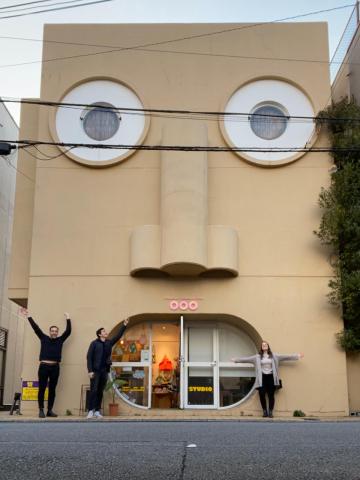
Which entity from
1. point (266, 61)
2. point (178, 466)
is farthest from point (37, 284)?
point (178, 466)

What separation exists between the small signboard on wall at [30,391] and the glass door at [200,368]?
3.29m

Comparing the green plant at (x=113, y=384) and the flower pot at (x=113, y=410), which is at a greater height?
the green plant at (x=113, y=384)

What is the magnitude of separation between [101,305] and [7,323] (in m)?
8.02

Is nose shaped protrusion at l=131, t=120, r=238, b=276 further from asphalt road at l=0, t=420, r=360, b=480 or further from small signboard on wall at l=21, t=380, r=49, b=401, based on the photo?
asphalt road at l=0, t=420, r=360, b=480

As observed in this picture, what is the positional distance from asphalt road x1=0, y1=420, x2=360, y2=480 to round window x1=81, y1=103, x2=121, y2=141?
10300 millimetres

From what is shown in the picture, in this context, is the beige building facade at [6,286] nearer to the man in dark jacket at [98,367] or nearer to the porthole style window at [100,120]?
the porthole style window at [100,120]

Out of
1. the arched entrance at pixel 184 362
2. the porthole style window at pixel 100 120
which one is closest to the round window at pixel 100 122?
the porthole style window at pixel 100 120

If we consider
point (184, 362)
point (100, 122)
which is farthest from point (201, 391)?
point (100, 122)

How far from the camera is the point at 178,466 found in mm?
5375

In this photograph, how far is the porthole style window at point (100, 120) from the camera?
53.8ft

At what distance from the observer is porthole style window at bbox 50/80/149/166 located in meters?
16.4

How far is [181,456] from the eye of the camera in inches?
227

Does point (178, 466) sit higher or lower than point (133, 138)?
lower

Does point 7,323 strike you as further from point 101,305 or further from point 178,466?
point 178,466
